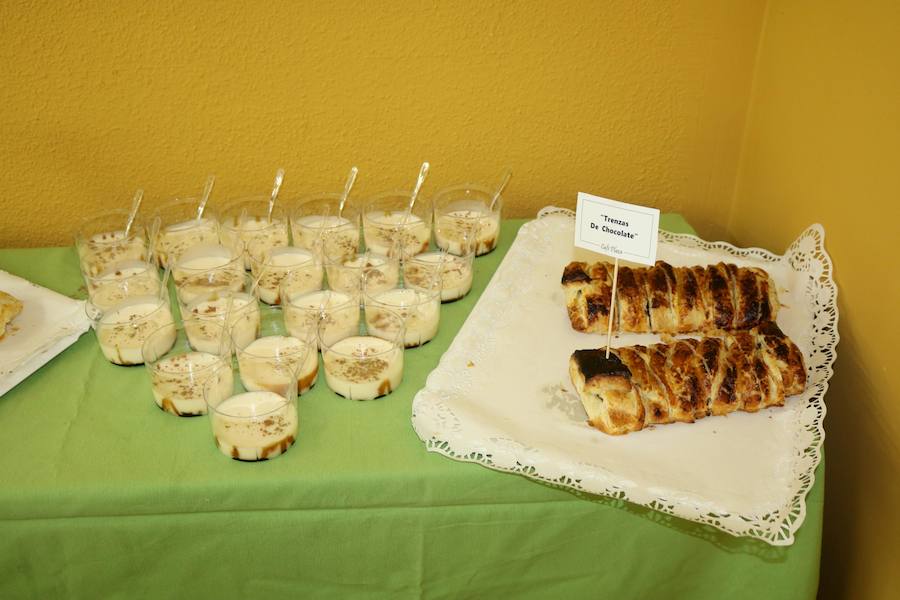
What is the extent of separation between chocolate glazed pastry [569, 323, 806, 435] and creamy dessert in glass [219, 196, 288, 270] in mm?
892

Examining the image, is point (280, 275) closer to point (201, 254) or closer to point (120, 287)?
point (201, 254)

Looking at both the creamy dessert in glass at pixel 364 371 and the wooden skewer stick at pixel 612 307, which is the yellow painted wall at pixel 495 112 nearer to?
the wooden skewer stick at pixel 612 307

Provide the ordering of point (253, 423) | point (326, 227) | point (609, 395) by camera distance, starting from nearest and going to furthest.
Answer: point (253, 423), point (609, 395), point (326, 227)

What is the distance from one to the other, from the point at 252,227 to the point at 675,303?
115cm

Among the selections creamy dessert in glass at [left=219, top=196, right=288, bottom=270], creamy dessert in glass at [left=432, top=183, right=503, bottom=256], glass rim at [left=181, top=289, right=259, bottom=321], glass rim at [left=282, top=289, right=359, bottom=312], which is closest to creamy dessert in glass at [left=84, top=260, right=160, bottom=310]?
glass rim at [left=181, top=289, right=259, bottom=321]

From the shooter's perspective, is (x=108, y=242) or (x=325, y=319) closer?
(x=325, y=319)

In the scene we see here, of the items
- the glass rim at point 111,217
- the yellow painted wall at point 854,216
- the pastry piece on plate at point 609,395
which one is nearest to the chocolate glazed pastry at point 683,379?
the pastry piece on plate at point 609,395

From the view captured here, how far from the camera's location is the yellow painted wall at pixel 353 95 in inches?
79.5

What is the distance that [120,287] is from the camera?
70.2 inches

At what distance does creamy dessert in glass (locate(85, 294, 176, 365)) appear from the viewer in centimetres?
164

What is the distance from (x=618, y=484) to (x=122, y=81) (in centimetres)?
169

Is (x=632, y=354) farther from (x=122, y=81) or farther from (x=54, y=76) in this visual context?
(x=54, y=76)

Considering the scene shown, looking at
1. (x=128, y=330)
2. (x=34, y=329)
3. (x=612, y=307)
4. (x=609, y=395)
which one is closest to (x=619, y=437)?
(x=609, y=395)

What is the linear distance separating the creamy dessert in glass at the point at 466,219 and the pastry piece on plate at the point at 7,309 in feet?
3.47
